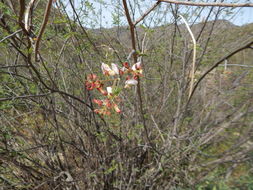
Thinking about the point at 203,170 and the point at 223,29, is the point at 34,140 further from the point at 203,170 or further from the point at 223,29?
the point at 223,29

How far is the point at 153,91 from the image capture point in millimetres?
2775

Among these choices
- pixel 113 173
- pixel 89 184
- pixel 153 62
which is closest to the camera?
pixel 89 184

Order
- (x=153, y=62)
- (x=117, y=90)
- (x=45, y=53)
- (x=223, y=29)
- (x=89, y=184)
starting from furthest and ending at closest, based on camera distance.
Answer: (x=223, y=29) → (x=153, y=62) → (x=45, y=53) → (x=89, y=184) → (x=117, y=90)

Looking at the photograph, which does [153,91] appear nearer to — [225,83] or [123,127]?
[123,127]

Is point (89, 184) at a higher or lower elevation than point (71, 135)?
lower

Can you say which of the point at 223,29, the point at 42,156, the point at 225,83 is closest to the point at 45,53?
the point at 42,156

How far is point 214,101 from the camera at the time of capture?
2547mm

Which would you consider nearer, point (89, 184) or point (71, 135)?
point (89, 184)

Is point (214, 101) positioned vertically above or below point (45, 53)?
below

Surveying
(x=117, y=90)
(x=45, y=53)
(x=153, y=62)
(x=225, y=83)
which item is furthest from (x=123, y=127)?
(x=225, y=83)

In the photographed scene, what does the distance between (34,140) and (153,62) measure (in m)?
1.74

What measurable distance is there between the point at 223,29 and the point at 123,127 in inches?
84.1

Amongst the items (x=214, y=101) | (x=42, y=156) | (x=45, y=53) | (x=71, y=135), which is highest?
(x=45, y=53)

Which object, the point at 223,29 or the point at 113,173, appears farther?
the point at 223,29
